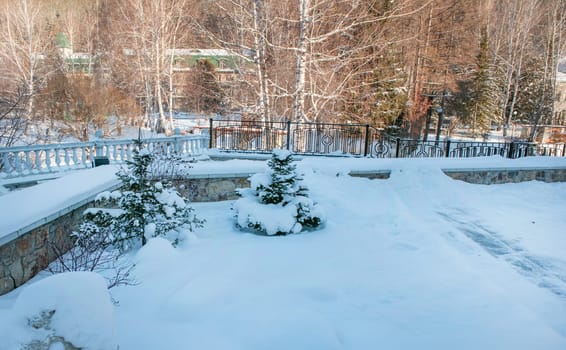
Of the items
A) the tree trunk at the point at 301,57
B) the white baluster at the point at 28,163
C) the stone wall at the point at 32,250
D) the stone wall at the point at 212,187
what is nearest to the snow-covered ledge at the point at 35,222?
the stone wall at the point at 32,250

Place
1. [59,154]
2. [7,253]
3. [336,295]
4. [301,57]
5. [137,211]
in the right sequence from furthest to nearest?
[301,57] → [59,154] → [137,211] → [336,295] → [7,253]

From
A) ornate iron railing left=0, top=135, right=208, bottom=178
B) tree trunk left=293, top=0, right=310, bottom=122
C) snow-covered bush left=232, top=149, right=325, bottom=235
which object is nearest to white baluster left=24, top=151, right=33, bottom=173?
ornate iron railing left=0, top=135, right=208, bottom=178

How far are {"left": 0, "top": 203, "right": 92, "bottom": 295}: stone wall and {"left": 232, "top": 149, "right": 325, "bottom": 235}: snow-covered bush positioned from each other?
2.11m

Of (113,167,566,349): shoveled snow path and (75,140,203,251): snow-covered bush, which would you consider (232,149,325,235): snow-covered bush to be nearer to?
(113,167,566,349): shoveled snow path

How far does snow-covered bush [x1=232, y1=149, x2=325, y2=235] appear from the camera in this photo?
5281mm

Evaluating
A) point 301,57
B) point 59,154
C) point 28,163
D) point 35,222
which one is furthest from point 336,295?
point 301,57

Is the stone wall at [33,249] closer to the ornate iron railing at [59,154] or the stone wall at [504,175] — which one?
the ornate iron railing at [59,154]

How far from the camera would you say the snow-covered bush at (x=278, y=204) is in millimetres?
5281

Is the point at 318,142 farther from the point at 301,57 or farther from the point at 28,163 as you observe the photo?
the point at 28,163

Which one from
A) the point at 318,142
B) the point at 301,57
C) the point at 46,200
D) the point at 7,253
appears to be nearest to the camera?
the point at 7,253

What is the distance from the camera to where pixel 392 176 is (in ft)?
24.6

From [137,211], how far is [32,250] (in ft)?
3.69

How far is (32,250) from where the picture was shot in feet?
12.6

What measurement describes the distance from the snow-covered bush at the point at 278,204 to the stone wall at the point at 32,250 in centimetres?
211
